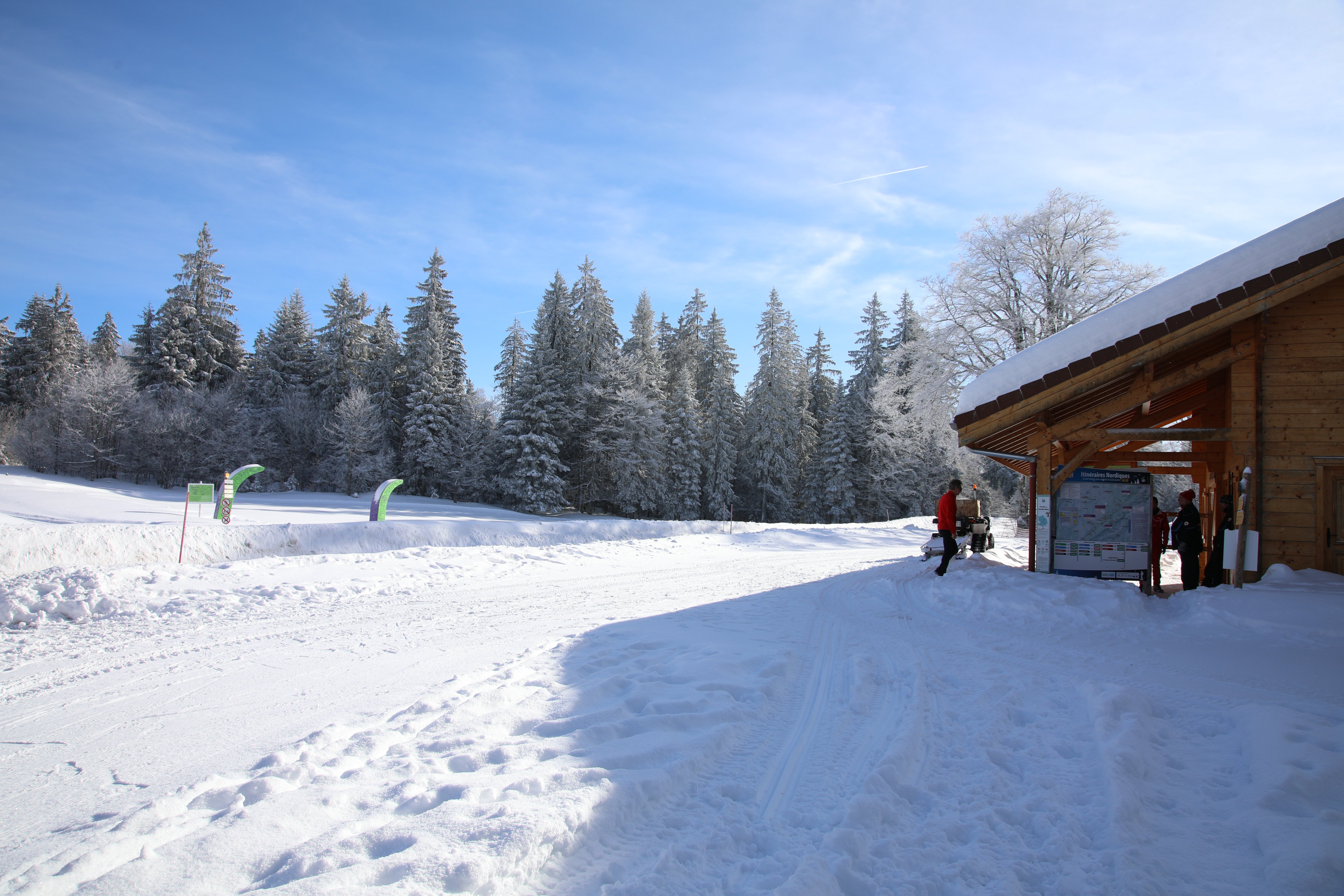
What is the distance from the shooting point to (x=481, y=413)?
139 ft

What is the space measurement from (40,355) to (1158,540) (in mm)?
65384

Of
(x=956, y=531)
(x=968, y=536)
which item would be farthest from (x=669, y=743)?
(x=968, y=536)

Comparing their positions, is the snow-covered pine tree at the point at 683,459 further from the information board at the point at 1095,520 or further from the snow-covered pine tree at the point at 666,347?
the information board at the point at 1095,520

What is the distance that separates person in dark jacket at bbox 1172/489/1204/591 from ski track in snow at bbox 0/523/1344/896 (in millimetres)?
2677

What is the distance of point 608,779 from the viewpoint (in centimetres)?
358

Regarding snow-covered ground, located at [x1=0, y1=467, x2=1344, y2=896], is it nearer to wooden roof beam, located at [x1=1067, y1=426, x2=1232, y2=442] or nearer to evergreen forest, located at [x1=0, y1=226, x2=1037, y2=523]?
wooden roof beam, located at [x1=1067, y1=426, x2=1232, y2=442]

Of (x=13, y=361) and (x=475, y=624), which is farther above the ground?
(x=13, y=361)

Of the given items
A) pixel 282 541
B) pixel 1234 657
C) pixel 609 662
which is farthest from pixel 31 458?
pixel 1234 657

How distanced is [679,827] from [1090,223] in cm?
2427

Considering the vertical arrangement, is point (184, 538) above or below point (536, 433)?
below

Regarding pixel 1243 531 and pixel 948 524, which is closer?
pixel 1243 531

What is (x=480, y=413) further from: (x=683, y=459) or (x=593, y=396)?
(x=683, y=459)

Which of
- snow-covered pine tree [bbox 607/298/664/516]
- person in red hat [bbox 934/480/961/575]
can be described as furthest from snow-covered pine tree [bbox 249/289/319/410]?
person in red hat [bbox 934/480/961/575]

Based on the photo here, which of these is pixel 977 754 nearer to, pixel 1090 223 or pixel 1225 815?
pixel 1225 815
